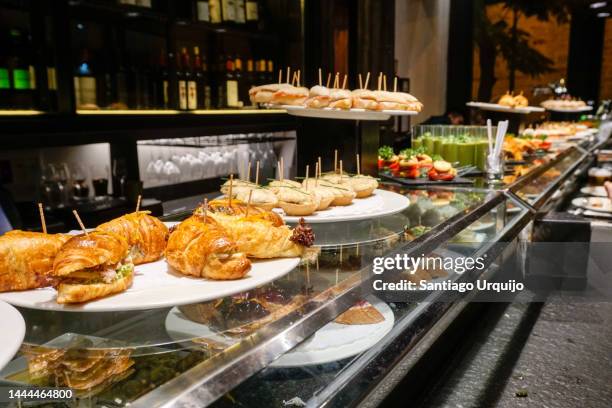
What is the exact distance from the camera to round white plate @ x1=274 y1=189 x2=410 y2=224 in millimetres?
1585

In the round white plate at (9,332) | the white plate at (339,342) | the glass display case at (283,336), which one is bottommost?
the white plate at (339,342)

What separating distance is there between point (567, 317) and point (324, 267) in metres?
1.55

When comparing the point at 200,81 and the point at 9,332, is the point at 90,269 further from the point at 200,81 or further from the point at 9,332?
the point at 200,81

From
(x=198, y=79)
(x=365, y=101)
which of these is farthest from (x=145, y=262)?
(x=198, y=79)

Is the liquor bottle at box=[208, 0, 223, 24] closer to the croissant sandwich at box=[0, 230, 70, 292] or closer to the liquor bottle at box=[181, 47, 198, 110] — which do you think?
the liquor bottle at box=[181, 47, 198, 110]

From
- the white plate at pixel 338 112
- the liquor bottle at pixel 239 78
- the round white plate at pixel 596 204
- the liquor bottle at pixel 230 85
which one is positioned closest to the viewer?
the white plate at pixel 338 112

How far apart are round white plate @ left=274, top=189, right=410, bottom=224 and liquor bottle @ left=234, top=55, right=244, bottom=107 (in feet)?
11.4

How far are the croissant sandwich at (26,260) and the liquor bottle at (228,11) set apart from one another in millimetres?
4242

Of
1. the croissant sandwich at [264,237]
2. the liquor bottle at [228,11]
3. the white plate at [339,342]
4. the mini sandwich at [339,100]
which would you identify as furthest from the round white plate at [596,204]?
the liquor bottle at [228,11]

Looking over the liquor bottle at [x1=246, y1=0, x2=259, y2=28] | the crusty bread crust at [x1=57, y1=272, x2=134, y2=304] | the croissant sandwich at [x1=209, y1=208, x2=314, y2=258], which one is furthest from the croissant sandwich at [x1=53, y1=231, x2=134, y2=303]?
the liquor bottle at [x1=246, y1=0, x2=259, y2=28]

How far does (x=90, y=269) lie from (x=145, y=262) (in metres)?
0.23

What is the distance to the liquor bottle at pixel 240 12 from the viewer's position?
16.5ft

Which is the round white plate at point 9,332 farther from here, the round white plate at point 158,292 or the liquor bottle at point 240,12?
the liquor bottle at point 240,12

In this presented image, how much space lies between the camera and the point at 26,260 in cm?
96
